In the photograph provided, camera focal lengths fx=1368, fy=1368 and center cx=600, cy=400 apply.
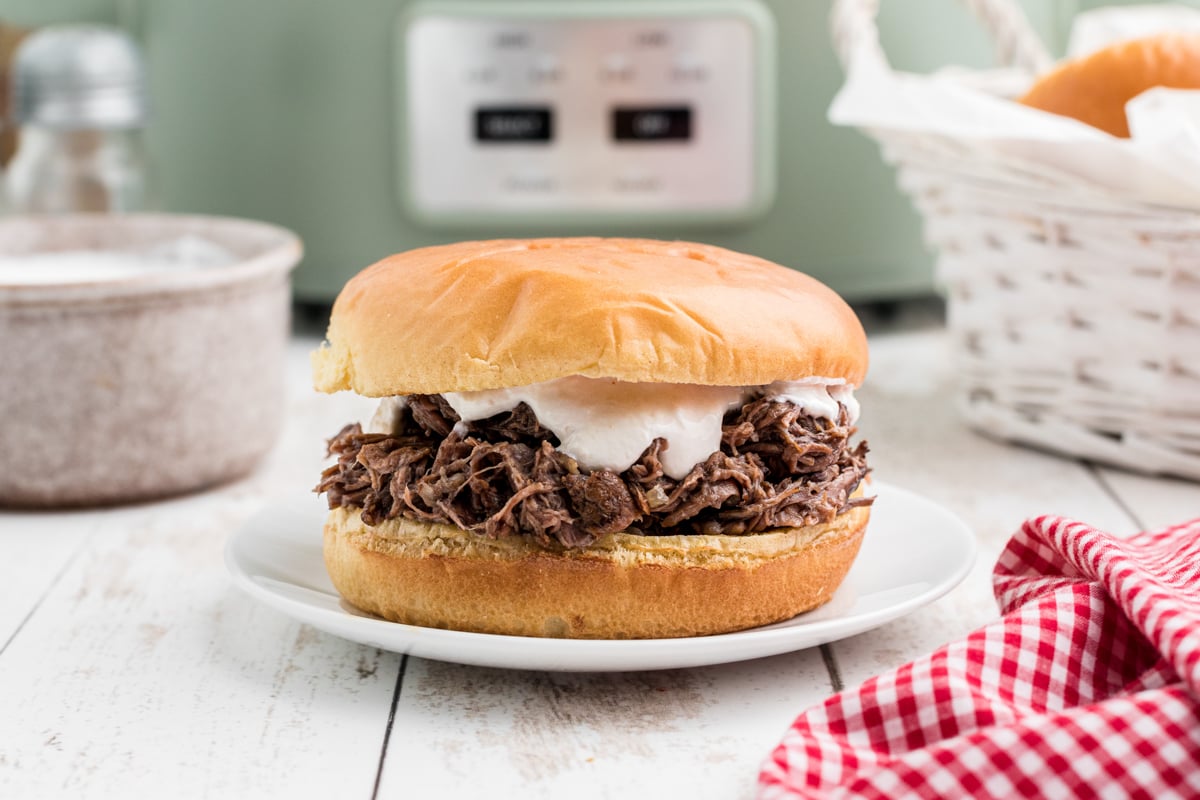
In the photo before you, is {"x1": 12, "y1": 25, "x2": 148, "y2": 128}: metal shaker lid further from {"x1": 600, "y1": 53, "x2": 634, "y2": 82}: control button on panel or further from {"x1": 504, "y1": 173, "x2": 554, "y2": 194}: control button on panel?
{"x1": 600, "y1": 53, "x2": 634, "y2": 82}: control button on panel

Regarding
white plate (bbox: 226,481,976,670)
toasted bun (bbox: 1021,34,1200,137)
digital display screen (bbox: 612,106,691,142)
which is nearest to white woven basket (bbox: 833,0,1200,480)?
toasted bun (bbox: 1021,34,1200,137)

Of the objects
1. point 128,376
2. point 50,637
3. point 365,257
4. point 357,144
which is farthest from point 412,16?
point 50,637

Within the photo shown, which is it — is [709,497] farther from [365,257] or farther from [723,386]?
[365,257]

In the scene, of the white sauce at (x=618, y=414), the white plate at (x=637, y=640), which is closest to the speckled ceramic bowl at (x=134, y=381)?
the white plate at (x=637, y=640)

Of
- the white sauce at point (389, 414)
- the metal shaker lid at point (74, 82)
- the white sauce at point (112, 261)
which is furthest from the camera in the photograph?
the metal shaker lid at point (74, 82)

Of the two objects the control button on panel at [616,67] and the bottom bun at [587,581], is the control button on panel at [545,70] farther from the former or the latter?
the bottom bun at [587,581]

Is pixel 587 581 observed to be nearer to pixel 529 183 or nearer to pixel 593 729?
pixel 593 729
